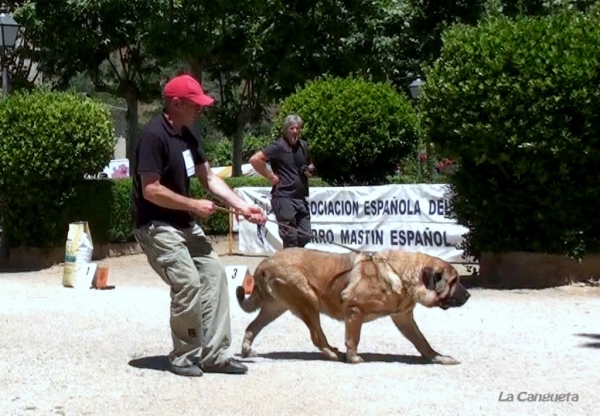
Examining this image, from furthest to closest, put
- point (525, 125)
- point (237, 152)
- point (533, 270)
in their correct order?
point (237, 152) → point (533, 270) → point (525, 125)

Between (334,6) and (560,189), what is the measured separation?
56.1 feet

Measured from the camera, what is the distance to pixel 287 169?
11.9 metres

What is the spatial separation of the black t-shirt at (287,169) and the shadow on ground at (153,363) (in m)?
4.03

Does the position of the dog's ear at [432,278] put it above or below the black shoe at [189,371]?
above

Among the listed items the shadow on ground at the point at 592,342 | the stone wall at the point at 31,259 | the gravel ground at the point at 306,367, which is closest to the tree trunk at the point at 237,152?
the stone wall at the point at 31,259

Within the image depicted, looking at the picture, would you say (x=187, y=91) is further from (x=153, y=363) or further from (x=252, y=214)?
(x=153, y=363)

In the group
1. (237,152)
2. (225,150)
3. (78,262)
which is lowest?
(78,262)

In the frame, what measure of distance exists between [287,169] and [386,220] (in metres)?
4.92

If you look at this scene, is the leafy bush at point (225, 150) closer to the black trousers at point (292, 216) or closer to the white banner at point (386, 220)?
the white banner at point (386, 220)

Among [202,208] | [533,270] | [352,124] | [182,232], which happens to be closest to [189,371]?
[182,232]

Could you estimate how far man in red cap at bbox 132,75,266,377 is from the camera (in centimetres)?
711

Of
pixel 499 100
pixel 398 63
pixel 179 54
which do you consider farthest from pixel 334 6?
pixel 499 100

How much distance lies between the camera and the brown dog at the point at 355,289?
24.3 feet

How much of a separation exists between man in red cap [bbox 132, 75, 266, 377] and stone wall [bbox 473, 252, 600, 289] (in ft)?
19.4
